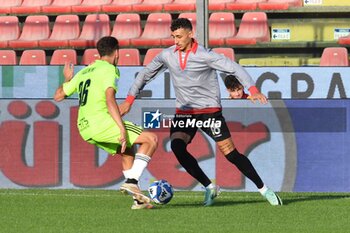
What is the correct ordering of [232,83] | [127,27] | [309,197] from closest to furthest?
1. [309,197]
2. [232,83]
3. [127,27]

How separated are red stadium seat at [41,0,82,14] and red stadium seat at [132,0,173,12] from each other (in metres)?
1.41

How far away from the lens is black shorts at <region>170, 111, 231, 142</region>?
1113cm

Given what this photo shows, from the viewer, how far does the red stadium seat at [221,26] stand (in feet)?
67.5

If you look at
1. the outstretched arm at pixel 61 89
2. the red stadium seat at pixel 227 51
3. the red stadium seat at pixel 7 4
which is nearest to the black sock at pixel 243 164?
the outstretched arm at pixel 61 89

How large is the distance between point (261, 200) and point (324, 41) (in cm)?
846

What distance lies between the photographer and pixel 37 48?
2175cm

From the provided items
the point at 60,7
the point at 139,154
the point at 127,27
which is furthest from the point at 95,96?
the point at 60,7

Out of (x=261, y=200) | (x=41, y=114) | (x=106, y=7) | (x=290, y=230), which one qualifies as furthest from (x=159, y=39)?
(x=290, y=230)

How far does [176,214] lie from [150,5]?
11.9m

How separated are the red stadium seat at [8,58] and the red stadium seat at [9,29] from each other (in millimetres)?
1177

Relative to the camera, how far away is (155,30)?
69.2ft

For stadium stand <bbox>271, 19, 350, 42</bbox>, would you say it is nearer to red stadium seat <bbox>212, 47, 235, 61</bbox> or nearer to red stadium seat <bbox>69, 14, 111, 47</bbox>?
red stadium seat <bbox>212, 47, 235, 61</bbox>

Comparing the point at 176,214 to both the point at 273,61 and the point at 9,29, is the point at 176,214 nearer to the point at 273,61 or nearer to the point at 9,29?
the point at 273,61

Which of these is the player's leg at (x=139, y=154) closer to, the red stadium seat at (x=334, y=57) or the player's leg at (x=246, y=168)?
the player's leg at (x=246, y=168)
